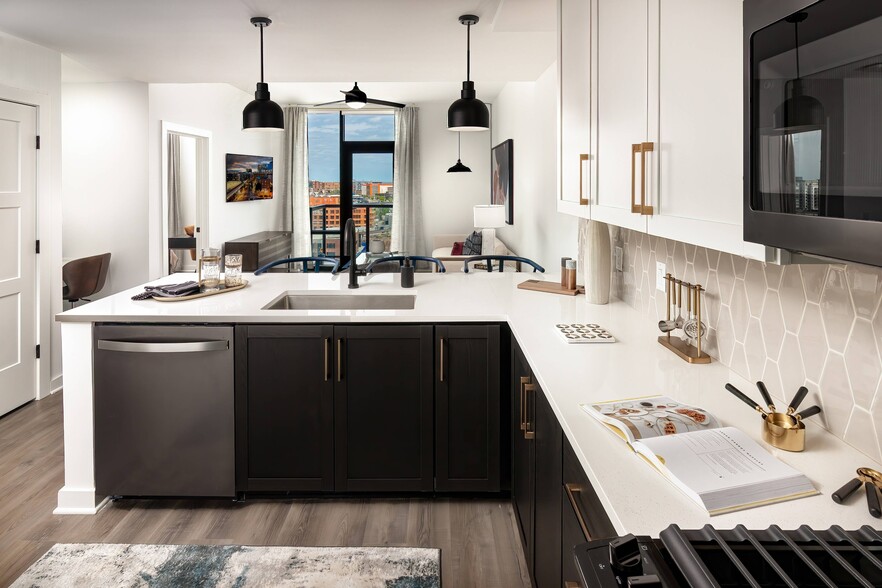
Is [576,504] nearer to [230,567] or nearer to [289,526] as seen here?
[230,567]

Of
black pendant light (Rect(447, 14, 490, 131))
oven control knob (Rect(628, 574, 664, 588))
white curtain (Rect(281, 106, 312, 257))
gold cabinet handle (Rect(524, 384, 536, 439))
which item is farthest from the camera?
white curtain (Rect(281, 106, 312, 257))

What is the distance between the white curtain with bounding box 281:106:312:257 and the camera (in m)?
9.77

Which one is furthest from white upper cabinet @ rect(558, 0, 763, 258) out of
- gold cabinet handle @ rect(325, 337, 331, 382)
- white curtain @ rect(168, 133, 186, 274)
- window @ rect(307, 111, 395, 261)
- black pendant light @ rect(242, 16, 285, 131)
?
window @ rect(307, 111, 395, 261)

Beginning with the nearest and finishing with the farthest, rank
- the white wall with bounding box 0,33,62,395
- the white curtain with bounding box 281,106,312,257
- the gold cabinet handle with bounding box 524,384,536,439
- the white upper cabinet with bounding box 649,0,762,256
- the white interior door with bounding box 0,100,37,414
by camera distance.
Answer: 1. the white upper cabinet with bounding box 649,0,762,256
2. the gold cabinet handle with bounding box 524,384,536,439
3. the white interior door with bounding box 0,100,37,414
4. the white wall with bounding box 0,33,62,395
5. the white curtain with bounding box 281,106,312,257

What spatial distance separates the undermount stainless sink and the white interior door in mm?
2135

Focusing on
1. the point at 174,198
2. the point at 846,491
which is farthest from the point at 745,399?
the point at 174,198

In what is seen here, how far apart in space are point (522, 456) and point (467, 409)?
0.47 metres

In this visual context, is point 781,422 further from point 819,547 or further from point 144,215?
point 144,215

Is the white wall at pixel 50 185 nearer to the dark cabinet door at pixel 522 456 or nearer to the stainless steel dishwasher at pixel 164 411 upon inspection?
the stainless steel dishwasher at pixel 164 411

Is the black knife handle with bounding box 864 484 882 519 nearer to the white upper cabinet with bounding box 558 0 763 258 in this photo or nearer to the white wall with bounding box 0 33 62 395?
the white upper cabinet with bounding box 558 0 763 258

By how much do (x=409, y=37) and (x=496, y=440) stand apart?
2.66m

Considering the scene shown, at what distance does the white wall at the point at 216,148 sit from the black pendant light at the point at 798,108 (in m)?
5.93

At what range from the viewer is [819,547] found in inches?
28.7

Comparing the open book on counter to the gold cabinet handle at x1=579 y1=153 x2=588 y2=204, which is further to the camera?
the gold cabinet handle at x1=579 y1=153 x2=588 y2=204
